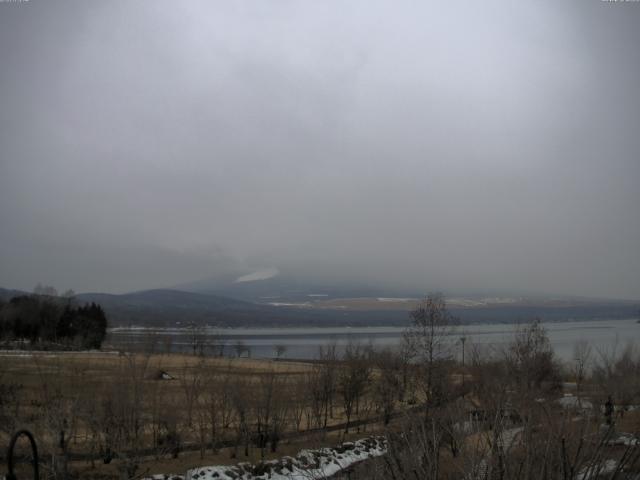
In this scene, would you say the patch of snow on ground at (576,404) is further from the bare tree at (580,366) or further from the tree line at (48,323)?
the tree line at (48,323)

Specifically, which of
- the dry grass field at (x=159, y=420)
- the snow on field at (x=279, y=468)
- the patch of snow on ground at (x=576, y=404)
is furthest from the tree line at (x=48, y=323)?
the patch of snow on ground at (x=576, y=404)

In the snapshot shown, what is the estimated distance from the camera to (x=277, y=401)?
1314 inches

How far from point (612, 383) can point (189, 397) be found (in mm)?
25498

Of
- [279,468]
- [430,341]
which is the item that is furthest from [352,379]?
[279,468]

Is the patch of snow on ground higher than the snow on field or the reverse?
higher

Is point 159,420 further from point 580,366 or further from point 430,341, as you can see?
point 580,366

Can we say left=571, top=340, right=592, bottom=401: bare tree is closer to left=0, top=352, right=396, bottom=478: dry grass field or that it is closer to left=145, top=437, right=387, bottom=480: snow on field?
left=145, top=437, right=387, bottom=480: snow on field

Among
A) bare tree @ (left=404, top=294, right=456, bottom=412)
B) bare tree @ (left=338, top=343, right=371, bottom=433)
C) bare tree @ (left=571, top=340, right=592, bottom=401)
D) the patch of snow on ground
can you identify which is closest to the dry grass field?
bare tree @ (left=338, top=343, right=371, bottom=433)

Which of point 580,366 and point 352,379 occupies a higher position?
point 580,366

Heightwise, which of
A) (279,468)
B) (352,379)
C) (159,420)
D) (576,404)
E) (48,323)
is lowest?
(279,468)

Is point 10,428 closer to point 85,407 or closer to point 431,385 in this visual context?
point 85,407

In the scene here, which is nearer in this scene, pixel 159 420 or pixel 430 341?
pixel 159 420

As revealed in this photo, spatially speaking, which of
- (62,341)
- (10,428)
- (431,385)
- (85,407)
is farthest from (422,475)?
(62,341)

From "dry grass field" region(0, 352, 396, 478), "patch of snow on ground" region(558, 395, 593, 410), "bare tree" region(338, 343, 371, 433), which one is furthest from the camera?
"bare tree" region(338, 343, 371, 433)
